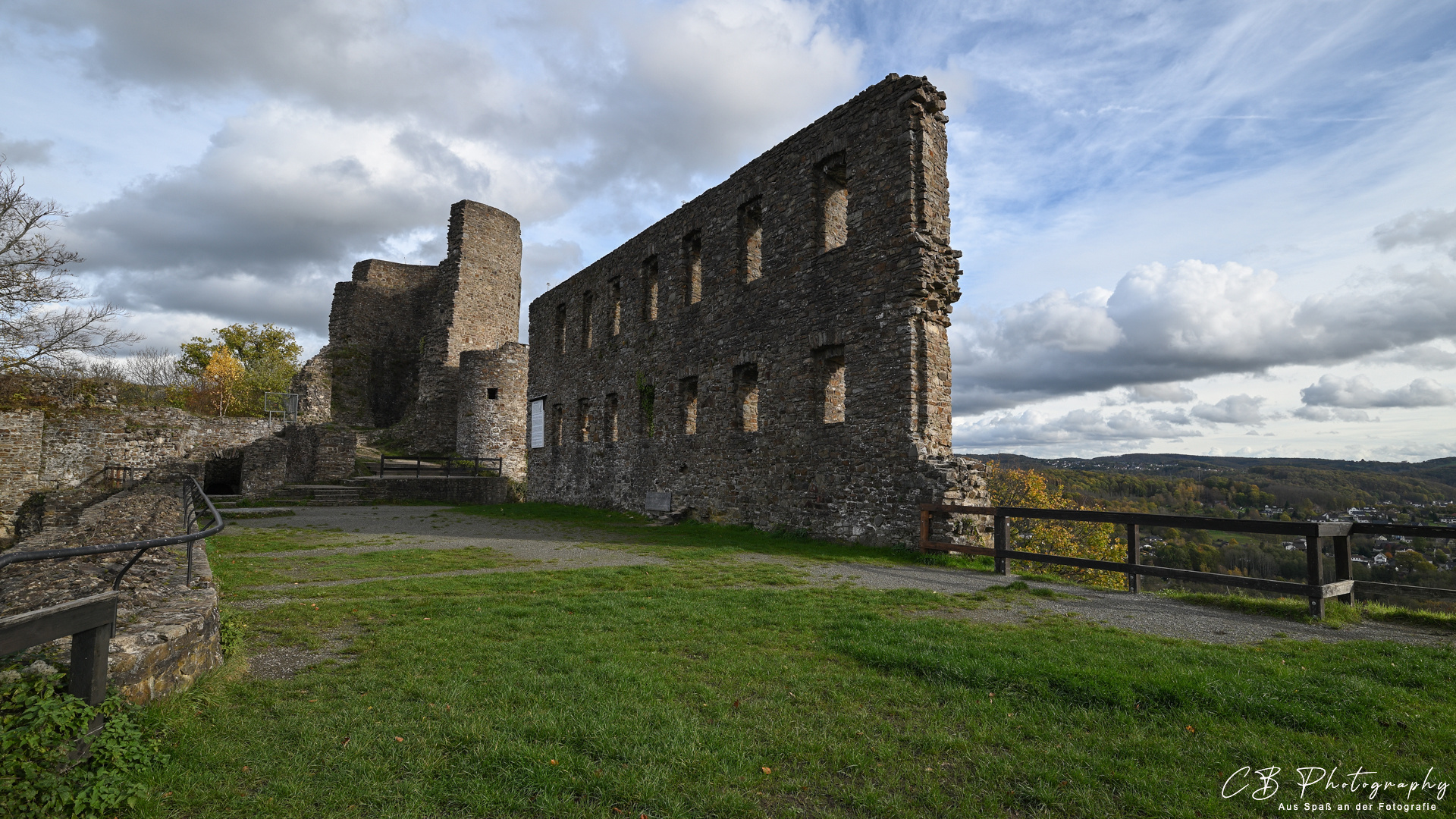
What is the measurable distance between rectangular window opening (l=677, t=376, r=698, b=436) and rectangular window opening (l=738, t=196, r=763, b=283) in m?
3.31

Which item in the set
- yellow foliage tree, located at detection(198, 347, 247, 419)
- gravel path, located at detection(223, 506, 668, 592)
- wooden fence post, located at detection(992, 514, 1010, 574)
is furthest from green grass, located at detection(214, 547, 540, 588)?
yellow foliage tree, located at detection(198, 347, 247, 419)

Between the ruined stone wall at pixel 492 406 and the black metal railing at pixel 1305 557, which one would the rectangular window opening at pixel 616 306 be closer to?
the ruined stone wall at pixel 492 406

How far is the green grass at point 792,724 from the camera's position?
10.3 feet

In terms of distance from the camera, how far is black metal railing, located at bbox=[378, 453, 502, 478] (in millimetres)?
26844

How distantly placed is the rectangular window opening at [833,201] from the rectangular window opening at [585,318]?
1177 centimetres

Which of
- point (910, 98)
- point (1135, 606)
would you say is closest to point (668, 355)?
point (910, 98)

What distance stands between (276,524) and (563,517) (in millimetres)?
6809

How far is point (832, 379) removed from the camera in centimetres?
1427

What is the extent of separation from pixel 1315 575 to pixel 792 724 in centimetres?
599

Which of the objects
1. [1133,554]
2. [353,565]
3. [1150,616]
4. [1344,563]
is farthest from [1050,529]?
[353,565]

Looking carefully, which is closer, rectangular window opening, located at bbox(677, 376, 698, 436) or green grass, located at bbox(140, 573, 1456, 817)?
green grass, located at bbox(140, 573, 1456, 817)

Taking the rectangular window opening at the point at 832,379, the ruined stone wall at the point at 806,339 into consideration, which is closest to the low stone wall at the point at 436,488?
the ruined stone wall at the point at 806,339

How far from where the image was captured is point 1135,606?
7117 mm

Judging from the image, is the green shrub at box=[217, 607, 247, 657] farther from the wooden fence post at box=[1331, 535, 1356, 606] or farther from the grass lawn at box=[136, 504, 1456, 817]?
the wooden fence post at box=[1331, 535, 1356, 606]
